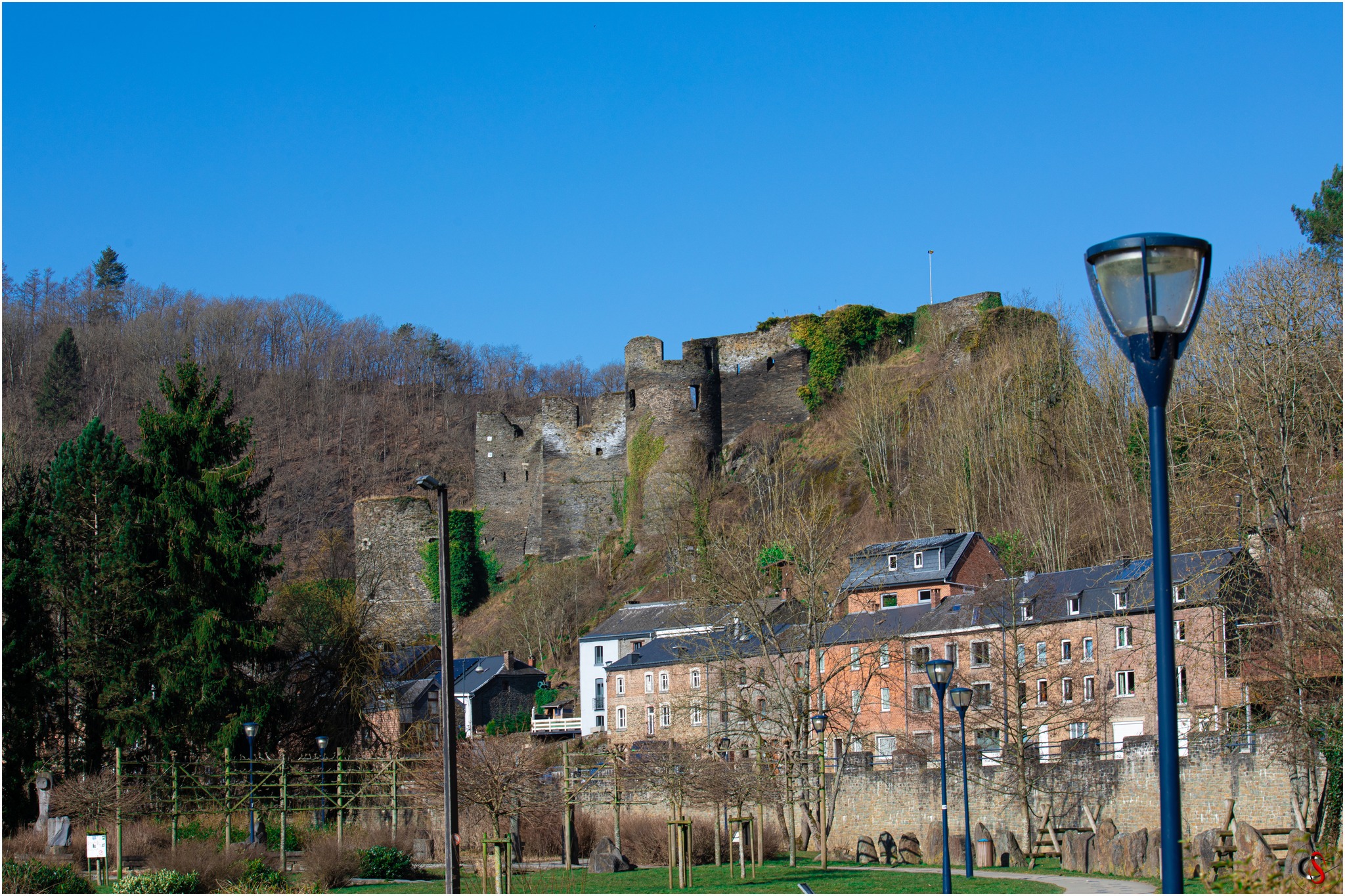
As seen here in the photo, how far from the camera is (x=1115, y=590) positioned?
105 ft

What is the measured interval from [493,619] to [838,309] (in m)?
20.0

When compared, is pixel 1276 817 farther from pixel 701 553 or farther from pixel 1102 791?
pixel 701 553

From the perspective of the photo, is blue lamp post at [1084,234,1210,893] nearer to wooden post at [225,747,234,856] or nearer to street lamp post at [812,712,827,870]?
street lamp post at [812,712,827,870]

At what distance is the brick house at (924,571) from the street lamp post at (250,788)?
17497mm

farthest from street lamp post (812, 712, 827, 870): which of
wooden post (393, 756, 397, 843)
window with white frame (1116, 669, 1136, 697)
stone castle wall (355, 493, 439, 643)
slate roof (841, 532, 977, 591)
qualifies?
stone castle wall (355, 493, 439, 643)

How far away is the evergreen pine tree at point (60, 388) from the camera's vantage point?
72.8 m

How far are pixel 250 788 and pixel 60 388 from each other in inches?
2205

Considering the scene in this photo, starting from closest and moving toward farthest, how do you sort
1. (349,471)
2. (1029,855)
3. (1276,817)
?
(1276,817) → (1029,855) → (349,471)

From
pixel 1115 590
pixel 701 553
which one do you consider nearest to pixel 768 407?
pixel 701 553

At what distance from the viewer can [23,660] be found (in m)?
29.2

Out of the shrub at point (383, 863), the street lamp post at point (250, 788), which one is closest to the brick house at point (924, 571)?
the street lamp post at point (250, 788)

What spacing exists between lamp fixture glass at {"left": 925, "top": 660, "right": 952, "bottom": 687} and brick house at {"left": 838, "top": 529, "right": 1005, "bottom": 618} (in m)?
19.9

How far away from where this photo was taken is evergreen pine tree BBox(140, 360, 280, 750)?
95.8ft

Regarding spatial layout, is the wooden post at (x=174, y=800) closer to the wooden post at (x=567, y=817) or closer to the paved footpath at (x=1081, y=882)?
the wooden post at (x=567, y=817)
